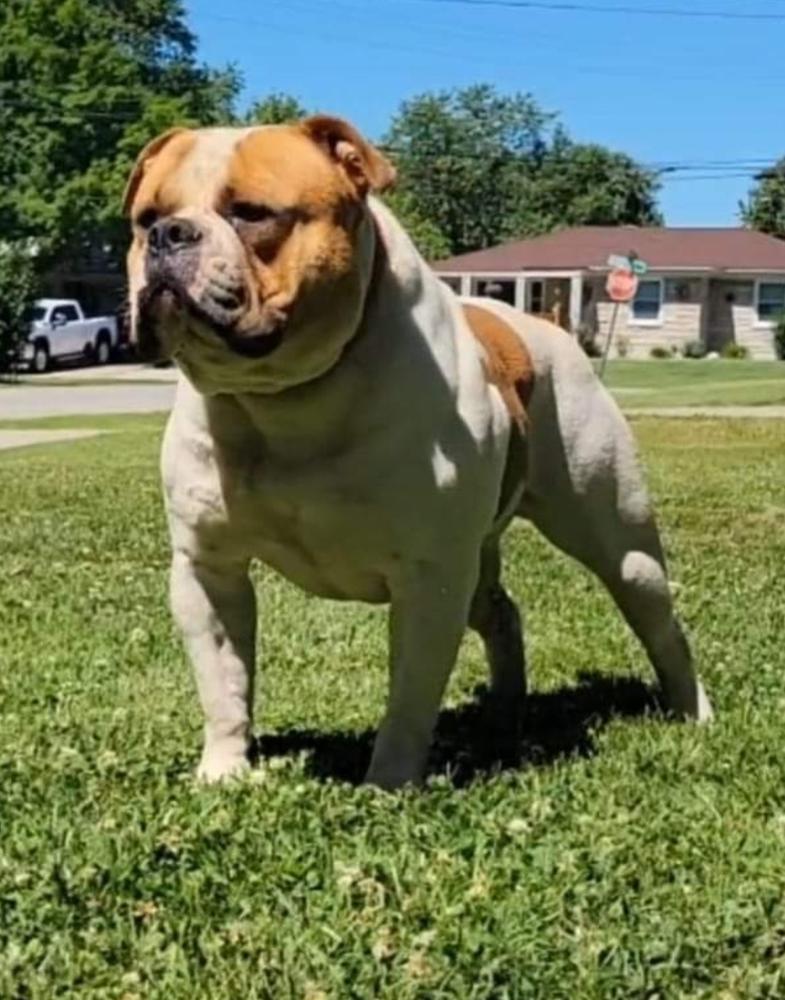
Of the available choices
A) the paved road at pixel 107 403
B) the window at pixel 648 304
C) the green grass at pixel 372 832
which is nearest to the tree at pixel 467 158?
the window at pixel 648 304

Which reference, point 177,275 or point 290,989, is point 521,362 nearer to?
point 177,275

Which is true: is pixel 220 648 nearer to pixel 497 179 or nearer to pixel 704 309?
pixel 704 309

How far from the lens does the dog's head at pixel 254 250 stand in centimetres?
418

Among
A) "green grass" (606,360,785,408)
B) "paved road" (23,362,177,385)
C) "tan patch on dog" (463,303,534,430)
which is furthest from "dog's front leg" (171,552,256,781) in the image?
"paved road" (23,362,177,385)

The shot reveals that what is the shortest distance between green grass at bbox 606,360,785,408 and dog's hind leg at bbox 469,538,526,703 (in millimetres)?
24391

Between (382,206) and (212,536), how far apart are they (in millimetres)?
944

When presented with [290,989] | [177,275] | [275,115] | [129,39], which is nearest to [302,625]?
[177,275]

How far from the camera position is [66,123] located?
5894cm

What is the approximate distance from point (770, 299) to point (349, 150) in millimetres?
59224

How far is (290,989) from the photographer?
3.55m

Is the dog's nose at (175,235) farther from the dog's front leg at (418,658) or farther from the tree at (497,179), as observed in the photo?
the tree at (497,179)

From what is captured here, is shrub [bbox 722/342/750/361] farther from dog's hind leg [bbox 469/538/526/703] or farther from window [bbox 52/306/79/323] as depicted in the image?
dog's hind leg [bbox 469/538/526/703]

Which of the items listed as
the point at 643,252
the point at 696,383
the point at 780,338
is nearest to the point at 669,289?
the point at 643,252

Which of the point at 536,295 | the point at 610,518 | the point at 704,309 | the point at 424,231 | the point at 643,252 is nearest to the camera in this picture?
the point at 610,518
